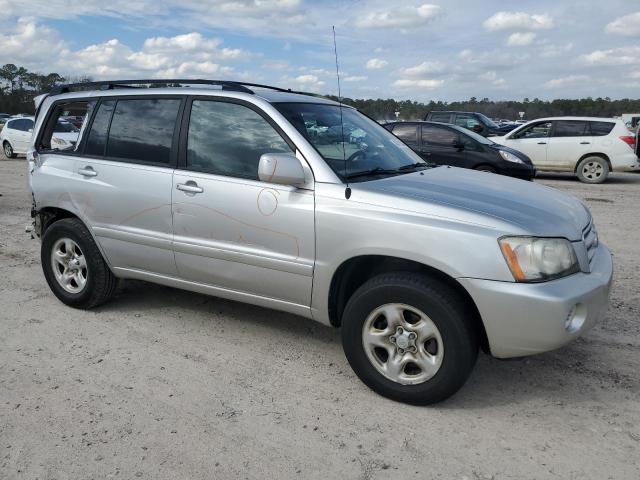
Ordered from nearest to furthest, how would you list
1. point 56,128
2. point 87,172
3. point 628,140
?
point 87,172
point 56,128
point 628,140

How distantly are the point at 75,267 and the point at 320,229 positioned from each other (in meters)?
2.46

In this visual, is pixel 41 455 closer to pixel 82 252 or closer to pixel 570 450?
pixel 82 252

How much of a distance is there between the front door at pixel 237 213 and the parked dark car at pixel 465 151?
7.84m

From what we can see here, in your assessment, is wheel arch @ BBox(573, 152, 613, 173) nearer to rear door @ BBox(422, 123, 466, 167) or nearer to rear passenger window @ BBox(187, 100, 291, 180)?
rear door @ BBox(422, 123, 466, 167)

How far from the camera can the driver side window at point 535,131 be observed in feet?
48.1

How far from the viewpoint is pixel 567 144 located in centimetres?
1434

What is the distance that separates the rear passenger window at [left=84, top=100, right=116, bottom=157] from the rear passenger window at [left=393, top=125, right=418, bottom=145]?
821 cm

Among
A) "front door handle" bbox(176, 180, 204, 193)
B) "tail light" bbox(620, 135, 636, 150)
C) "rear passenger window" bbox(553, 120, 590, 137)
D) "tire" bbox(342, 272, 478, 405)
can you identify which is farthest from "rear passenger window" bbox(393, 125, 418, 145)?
"tire" bbox(342, 272, 478, 405)

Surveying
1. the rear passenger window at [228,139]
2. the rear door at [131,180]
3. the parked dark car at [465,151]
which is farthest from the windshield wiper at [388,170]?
the parked dark car at [465,151]

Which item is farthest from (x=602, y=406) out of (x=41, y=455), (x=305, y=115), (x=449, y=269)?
(x=41, y=455)

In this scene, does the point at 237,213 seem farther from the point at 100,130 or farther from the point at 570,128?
the point at 570,128

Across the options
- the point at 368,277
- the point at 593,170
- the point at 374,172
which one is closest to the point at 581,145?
the point at 593,170

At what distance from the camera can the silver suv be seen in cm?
304

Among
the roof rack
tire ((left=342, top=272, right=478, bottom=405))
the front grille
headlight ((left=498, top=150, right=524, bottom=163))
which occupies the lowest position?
tire ((left=342, top=272, right=478, bottom=405))
